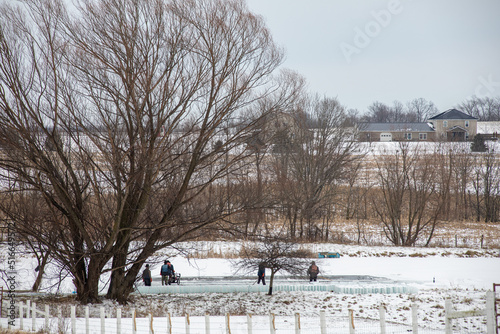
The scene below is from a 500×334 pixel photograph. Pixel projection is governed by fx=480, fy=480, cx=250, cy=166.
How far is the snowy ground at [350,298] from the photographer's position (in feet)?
45.8

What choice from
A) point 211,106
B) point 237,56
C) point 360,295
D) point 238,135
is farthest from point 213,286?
point 237,56

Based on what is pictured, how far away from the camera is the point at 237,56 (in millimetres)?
15812

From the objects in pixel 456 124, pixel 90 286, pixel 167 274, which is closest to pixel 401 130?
pixel 456 124

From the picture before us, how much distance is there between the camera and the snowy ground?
14.0 m

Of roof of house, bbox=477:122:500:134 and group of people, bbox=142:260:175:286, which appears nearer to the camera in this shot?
group of people, bbox=142:260:175:286

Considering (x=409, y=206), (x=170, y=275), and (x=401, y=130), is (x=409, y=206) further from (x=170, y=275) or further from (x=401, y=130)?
(x=401, y=130)

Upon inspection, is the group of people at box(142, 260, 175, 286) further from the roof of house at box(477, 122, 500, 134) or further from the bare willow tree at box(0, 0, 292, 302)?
the roof of house at box(477, 122, 500, 134)

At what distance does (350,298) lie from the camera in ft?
62.4

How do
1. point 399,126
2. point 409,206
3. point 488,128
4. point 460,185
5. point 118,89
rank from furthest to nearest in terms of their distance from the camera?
point 488,128, point 399,126, point 460,185, point 409,206, point 118,89

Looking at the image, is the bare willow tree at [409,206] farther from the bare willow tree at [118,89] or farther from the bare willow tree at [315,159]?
the bare willow tree at [118,89]

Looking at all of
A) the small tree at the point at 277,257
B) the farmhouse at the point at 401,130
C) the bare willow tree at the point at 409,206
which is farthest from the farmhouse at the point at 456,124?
the small tree at the point at 277,257

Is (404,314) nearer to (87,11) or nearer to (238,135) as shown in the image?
(238,135)

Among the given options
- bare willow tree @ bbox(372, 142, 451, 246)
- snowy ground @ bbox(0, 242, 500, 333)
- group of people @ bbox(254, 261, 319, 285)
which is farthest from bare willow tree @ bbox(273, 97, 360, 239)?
group of people @ bbox(254, 261, 319, 285)

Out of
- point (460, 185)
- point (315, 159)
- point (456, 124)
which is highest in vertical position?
point (456, 124)
